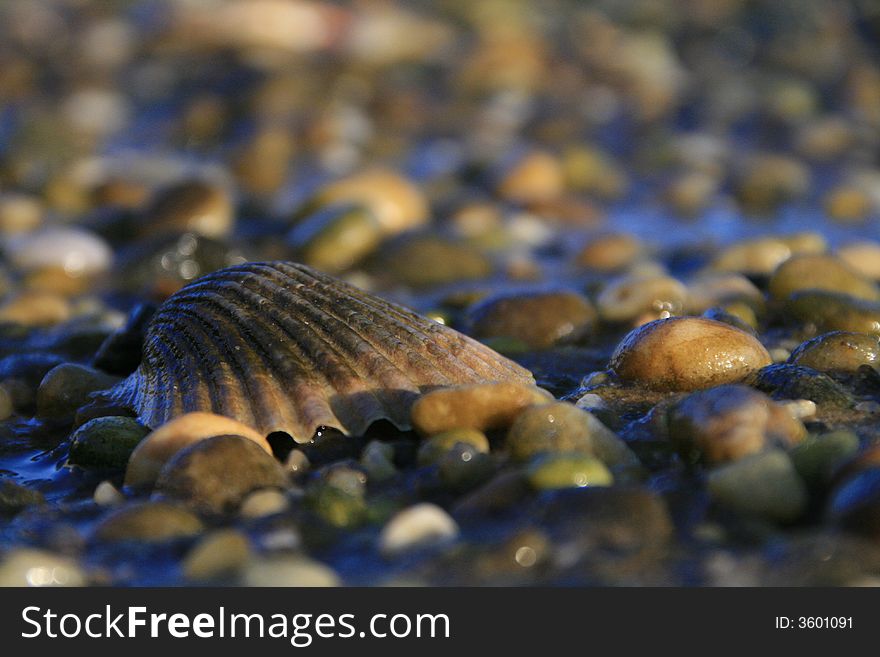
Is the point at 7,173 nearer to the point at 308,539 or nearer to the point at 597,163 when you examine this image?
the point at 597,163

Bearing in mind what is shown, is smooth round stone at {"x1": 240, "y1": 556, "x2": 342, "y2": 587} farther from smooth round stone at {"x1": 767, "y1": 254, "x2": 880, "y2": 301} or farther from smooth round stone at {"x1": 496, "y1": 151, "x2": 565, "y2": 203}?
smooth round stone at {"x1": 496, "y1": 151, "x2": 565, "y2": 203}

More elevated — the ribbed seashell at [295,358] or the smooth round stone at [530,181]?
the smooth round stone at [530,181]

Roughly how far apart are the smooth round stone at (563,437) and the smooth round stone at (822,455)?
45 centimetres

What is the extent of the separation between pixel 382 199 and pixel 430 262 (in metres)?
1.07

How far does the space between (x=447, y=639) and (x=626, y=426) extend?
1123 mm

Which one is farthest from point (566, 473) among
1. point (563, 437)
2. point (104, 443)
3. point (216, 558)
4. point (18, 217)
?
point (18, 217)

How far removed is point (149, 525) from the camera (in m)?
2.56

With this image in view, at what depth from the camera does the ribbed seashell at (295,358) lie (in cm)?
313

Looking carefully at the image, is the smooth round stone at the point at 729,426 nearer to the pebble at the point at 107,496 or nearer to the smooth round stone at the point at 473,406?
the smooth round stone at the point at 473,406

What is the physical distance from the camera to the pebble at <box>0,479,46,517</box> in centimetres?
282

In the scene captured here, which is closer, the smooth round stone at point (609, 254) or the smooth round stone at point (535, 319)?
the smooth round stone at point (535, 319)

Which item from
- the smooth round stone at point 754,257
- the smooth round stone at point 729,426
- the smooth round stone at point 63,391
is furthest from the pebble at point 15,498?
the smooth round stone at point 754,257

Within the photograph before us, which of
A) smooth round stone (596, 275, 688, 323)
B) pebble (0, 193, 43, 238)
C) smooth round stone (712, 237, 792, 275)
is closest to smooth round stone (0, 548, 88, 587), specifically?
smooth round stone (596, 275, 688, 323)

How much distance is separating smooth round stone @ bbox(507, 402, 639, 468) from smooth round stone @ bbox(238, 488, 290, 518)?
2.21 feet
